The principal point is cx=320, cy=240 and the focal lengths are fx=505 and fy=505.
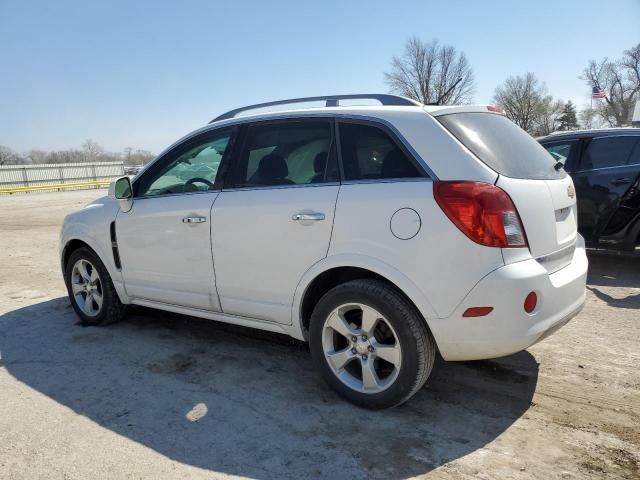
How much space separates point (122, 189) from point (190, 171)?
66cm

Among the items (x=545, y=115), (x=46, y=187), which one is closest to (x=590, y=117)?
(x=545, y=115)

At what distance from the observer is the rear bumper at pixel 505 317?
2589 millimetres

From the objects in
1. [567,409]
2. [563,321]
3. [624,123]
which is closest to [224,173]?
[563,321]

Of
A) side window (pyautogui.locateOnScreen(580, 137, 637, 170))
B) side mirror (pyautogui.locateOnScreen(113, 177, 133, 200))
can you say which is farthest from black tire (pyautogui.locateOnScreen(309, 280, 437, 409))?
side window (pyautogui.locateOnScreen(580, 137, 637, 170))

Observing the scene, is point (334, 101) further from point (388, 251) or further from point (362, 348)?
point (362, 348)

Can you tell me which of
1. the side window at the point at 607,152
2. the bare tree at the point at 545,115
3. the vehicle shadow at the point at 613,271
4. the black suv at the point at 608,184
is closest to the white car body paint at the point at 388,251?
the vehicle shadow at the point at 613,271

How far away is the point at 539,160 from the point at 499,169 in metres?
0.61

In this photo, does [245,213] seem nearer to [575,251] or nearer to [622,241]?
[575,251]

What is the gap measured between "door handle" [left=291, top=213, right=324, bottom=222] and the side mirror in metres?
1.79

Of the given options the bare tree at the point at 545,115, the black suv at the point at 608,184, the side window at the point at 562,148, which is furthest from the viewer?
the bare tree at the point at 545,115

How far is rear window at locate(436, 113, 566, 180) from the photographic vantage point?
2852 millimetres

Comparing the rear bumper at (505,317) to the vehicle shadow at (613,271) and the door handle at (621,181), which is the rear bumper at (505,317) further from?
the door handle at (621,181)

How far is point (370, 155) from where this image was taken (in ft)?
10.0

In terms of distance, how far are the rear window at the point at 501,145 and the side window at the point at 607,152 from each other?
3400 millimetres
